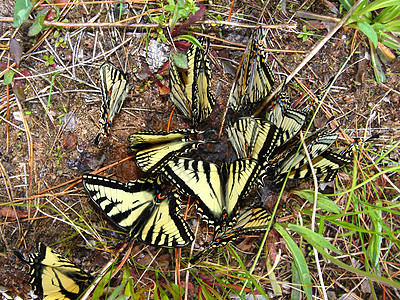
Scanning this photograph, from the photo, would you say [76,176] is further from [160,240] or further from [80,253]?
[160,240]

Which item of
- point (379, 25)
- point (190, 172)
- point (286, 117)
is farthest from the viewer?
point (379, 25)

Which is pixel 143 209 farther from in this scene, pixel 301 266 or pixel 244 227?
pixel 301 266

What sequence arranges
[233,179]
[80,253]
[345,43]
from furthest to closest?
[345,43] < [80,253] < [233,179]

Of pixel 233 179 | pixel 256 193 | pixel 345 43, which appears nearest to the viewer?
pixel 233 179

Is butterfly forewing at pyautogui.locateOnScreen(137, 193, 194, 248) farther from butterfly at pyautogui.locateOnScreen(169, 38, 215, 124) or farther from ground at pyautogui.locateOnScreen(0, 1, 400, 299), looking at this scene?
butterfly at pyautogui.locateOnScreen(169, 38, 215, 124)

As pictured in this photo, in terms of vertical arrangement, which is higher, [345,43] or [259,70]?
[345,43]

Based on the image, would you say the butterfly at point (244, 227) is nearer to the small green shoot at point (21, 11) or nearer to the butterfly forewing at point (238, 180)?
the butterfly forewing at point (238, 180)

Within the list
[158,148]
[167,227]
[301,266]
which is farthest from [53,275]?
[301,266]

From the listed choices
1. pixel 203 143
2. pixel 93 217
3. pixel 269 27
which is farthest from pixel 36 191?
pixel 269 27
